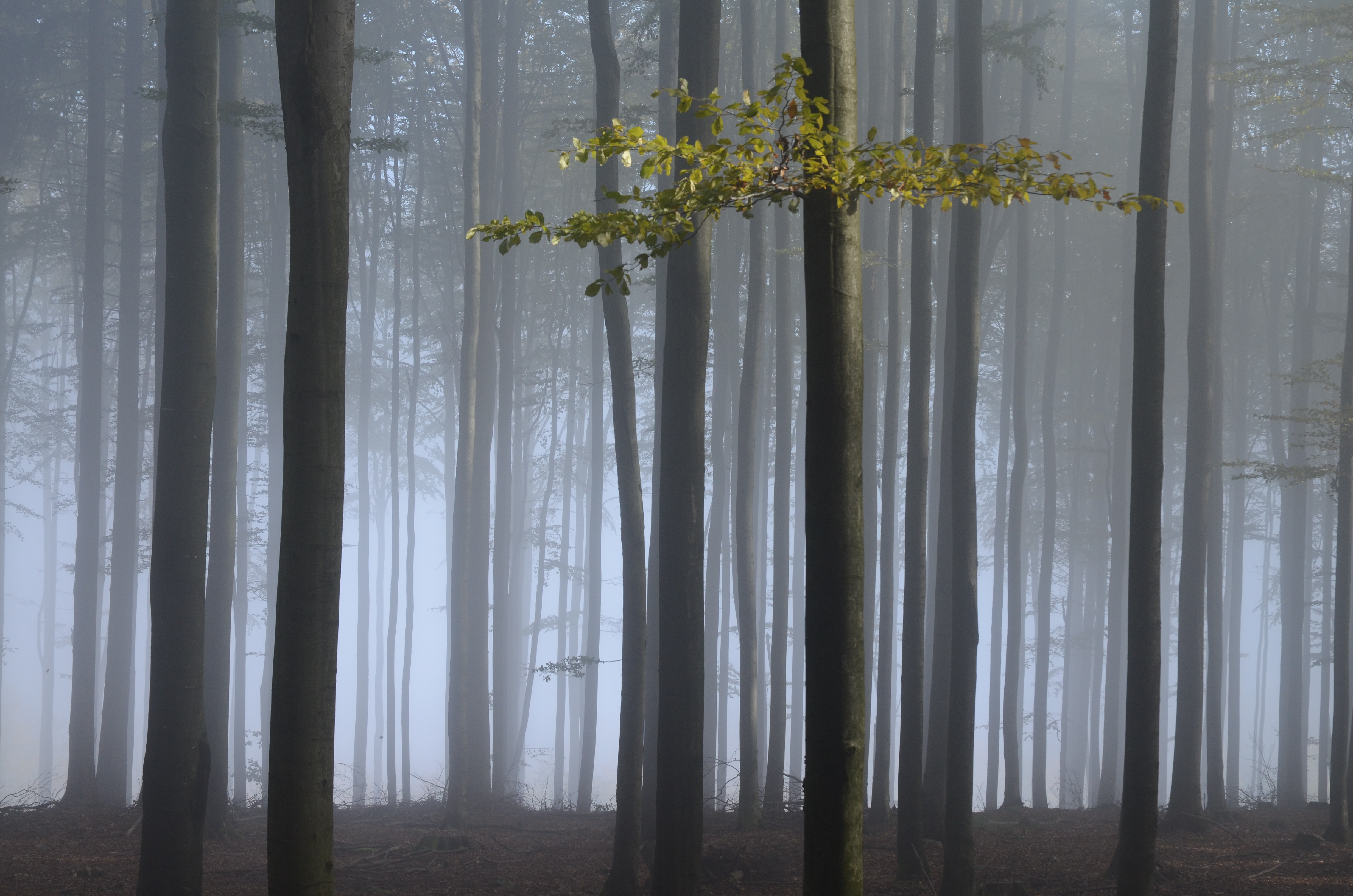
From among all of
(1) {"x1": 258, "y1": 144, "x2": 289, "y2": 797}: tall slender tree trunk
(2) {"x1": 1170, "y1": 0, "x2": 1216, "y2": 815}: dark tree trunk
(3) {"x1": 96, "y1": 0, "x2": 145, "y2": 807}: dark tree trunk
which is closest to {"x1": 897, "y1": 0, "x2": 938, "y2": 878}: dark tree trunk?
(2) {"x1": 1170, "y1": 0, "x2": 1216, "y2": 815}: dark tree trunk

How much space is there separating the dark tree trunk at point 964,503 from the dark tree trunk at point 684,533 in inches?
97.3

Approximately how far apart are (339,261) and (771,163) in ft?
8.14

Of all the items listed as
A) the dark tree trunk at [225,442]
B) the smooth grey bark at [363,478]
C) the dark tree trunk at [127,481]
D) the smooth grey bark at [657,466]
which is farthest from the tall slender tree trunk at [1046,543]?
the dark tree trunk at [127,481]

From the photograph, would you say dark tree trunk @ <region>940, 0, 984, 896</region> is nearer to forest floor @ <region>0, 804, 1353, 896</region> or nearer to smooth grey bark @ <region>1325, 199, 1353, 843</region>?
forest floor @ <region>0, 804, 1353, 896</region>

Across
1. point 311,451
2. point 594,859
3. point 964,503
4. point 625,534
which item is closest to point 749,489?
point 625,534

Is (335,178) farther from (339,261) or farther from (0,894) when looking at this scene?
→ (0,894)

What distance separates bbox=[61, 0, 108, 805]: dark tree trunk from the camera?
1512 centimetres

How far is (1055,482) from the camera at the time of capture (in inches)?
818

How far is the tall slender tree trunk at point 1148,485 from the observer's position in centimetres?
745

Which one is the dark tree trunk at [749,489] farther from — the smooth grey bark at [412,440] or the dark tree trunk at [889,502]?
the smooth grey bark at [412,440]

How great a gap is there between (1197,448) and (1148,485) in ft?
26.2

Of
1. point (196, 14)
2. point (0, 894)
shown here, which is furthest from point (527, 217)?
point (0, 894)

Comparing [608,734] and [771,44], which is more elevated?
[771,44]

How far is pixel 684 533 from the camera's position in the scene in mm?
8078
